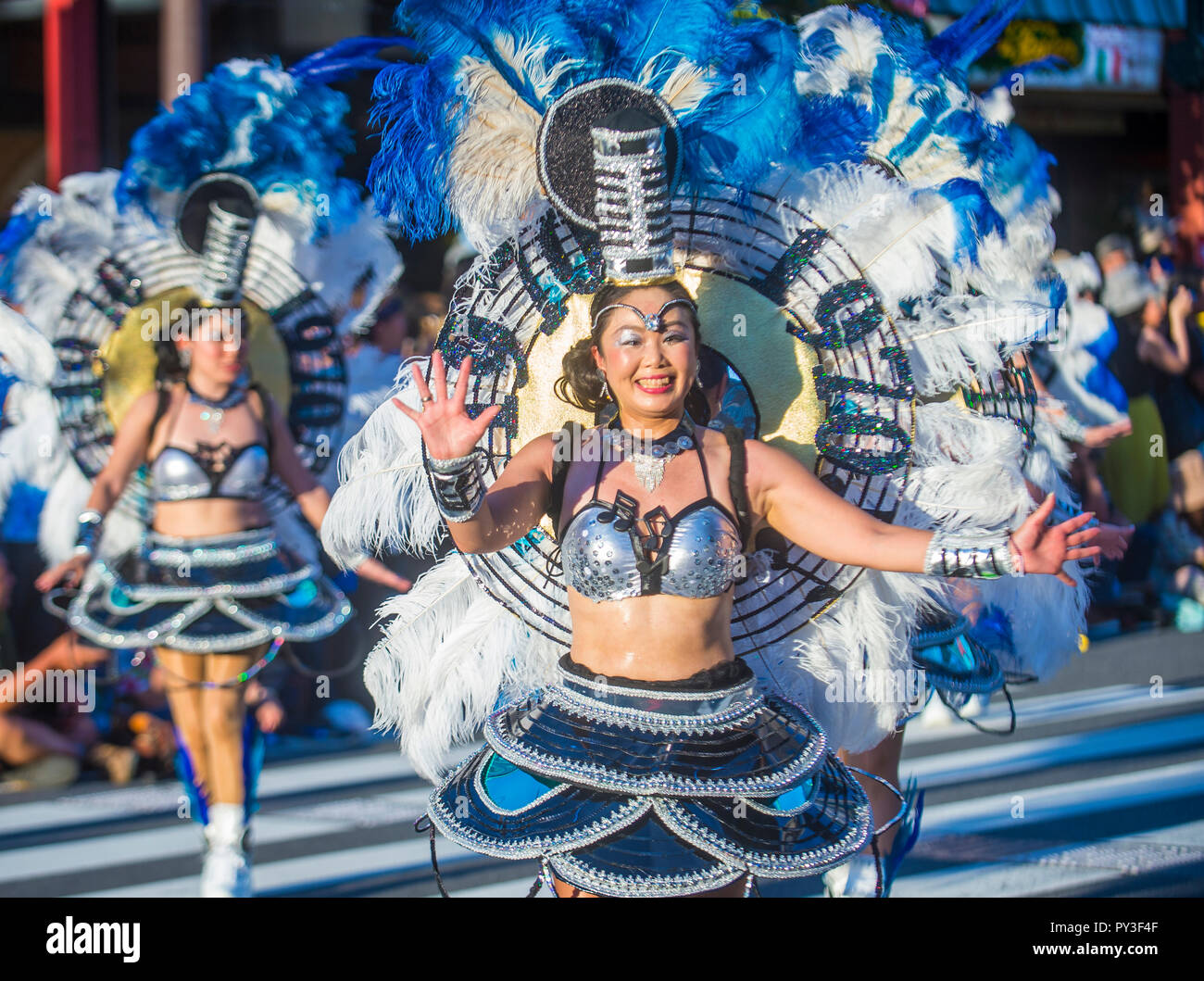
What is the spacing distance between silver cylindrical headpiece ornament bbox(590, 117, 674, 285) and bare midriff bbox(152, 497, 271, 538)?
2.05m

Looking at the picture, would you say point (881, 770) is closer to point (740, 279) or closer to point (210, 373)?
point (740, 279)

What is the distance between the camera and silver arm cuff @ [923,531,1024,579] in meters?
2.65

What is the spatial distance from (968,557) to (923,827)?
2822mm

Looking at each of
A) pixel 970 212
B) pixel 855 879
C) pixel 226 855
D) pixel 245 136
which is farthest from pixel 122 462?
pixel 970 212

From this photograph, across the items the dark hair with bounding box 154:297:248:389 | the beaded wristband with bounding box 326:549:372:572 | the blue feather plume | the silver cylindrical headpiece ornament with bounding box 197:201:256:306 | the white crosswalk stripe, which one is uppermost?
the blue feather plume

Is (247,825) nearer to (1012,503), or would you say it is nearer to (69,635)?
(69,635)

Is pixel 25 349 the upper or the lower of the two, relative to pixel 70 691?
upper

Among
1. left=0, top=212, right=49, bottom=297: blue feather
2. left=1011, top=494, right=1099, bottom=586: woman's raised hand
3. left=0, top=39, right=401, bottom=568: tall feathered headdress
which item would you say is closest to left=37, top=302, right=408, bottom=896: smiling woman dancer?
left=0, top=39, right=401, bottom=568: tall feathered headdress

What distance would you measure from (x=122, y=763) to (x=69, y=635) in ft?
2.18

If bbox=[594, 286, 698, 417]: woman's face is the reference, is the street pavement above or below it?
below

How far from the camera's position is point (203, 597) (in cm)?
430

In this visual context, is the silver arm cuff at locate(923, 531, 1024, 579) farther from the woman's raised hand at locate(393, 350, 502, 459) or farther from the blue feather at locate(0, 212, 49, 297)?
the blue feather at locate(0, 212, 49, 297)

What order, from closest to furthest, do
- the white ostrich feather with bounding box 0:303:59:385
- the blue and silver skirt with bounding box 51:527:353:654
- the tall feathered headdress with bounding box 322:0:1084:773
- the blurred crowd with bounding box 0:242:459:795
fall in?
the tall feathered headdress with bounding box 322:0:1084:773, the blue and silver skirt with bounding box 51:527:353:654, the white ostrich feather with bounding box 0:303:59:385, the blurred crowd with bounding box 0:242:459:795
